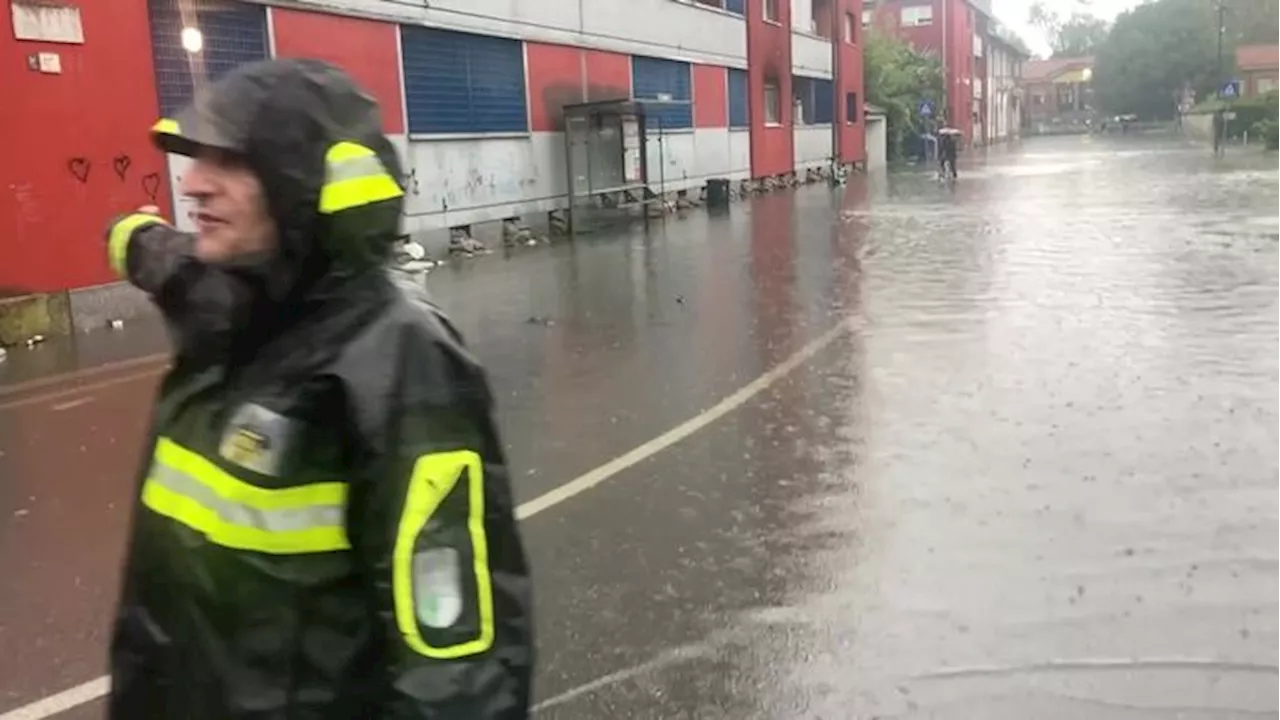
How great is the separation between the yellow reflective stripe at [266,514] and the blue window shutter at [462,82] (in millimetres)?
19541

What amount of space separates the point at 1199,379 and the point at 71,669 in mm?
7230

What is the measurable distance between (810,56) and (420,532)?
4511 centimetres

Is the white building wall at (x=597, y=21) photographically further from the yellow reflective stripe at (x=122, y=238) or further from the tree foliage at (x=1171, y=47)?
the tree foliage at (x=1171, y=47)

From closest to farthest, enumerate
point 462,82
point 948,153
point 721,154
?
point 462,82 < point 721,154 < point 948,153

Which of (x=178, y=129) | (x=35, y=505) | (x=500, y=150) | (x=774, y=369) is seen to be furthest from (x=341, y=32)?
(x=178, y=129)

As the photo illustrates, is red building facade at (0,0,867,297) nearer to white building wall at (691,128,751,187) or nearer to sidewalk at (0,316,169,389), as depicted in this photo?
white building wall at (691,128,751,187)

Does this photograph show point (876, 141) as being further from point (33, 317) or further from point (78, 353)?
point (78, 353)

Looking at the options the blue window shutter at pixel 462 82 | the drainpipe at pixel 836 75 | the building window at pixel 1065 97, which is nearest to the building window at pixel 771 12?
the drainpipe at pixel 836 75

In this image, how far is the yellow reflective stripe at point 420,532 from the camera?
1644 millimetres

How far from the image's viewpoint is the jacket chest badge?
1.69m

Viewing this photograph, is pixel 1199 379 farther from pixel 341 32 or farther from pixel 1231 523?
pixel 341 32

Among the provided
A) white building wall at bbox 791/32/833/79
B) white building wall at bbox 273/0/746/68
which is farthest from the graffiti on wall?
white building wall at bbox 791/32/833/79

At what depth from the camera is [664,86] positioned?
32.0m

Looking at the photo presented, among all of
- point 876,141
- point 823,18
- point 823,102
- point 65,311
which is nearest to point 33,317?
point 65,311
